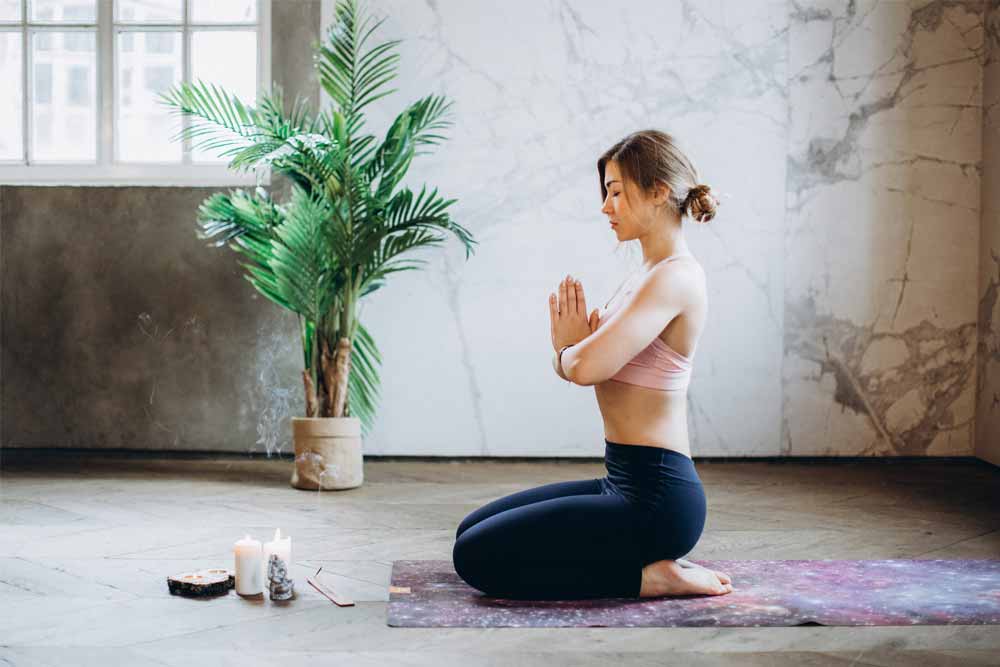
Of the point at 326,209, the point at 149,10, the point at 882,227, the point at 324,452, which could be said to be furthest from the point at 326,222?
the point at 882,227

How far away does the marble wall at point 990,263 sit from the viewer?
16.2 feet

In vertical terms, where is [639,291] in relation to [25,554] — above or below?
above

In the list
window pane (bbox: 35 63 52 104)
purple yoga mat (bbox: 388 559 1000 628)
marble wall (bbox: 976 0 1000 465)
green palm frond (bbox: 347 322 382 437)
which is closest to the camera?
purple yoga mat (bbox: 388 559 1000 628)

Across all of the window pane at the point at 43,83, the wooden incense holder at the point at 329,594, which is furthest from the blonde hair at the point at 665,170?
the window pane at the point at 43,83

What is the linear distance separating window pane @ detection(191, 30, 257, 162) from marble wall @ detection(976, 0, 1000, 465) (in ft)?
10.9

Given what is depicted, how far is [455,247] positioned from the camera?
5062mm

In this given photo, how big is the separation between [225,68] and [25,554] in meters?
2.69

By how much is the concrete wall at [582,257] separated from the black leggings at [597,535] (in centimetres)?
253

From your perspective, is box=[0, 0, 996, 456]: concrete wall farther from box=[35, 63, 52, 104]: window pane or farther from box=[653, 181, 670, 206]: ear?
box=[653, 181, 670, 206]: ear

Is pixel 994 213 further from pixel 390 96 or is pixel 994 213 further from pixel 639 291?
pixel 639 291

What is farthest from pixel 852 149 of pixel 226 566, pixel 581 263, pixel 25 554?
pixel 25 554

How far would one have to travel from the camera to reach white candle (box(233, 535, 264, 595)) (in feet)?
8.66

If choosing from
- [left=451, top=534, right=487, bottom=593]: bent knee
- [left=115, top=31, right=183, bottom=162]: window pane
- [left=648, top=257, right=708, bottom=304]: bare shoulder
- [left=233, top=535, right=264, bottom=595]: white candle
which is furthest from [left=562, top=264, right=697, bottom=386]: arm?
[left=115, top=31, right=183, bottom=162]: window pane

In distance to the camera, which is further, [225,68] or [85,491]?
[225,68]
